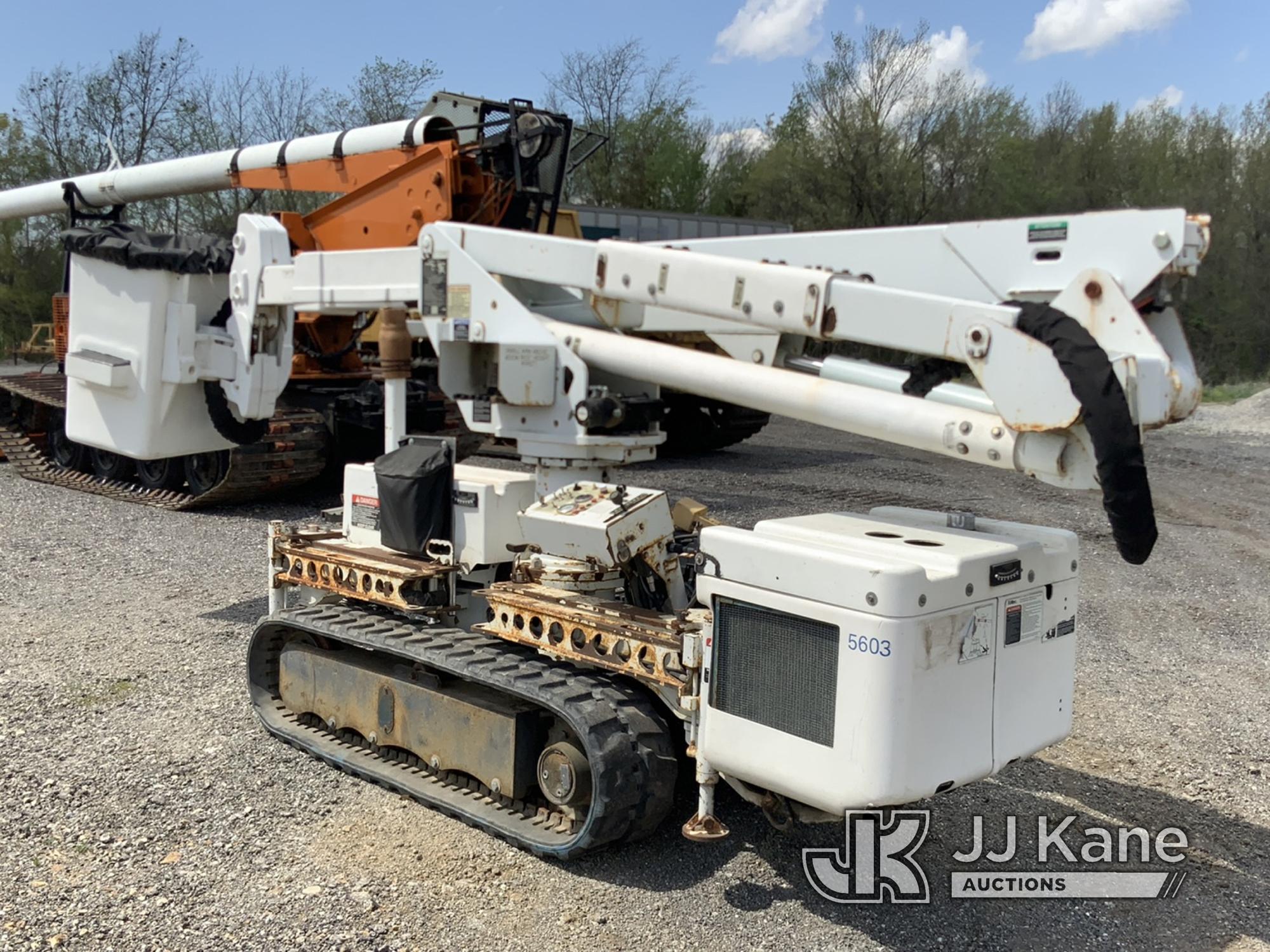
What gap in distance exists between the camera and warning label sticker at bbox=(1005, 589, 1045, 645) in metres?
3.50

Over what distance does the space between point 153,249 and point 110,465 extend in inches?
213

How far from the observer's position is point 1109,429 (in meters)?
2.97

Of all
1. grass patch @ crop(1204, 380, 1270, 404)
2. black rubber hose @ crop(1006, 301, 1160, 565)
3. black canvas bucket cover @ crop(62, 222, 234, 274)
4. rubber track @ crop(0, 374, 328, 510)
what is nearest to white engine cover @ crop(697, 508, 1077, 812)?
black rubber hose @ crop(1006, 301, 1160, 565)

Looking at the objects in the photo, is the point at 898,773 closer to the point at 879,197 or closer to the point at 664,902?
the point at 664,902

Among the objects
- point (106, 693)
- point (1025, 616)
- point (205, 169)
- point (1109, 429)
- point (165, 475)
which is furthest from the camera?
point (165, 475)

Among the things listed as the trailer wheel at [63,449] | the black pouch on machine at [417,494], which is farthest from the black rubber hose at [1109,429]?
the trailer wheel at [63,449]

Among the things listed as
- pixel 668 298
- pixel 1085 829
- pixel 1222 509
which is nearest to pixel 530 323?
pixel 668 298

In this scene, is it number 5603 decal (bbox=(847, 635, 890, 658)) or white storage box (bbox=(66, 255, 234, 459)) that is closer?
number 5603 decal (bbox=(847, 635, 890, 658))

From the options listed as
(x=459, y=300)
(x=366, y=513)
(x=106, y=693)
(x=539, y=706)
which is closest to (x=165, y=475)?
(x=106, y=693)

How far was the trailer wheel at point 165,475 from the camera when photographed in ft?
34.4

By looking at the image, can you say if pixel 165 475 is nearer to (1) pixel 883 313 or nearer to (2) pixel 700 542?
(2) pixel 700 542

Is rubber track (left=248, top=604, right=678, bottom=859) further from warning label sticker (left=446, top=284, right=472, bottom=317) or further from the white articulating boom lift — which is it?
warning label sticker (left=446, top=284, right=472, bottom=317)

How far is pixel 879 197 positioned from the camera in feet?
106

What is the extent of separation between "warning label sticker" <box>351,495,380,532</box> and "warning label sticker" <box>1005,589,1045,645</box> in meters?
2.71
